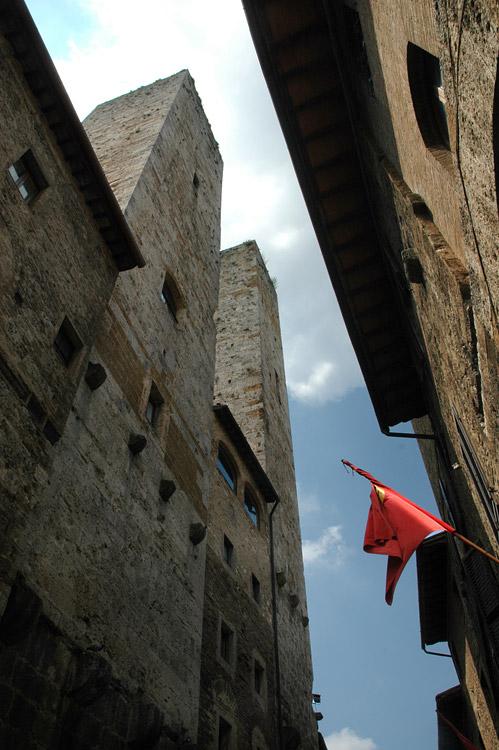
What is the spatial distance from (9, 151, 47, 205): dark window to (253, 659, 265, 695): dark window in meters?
8.59

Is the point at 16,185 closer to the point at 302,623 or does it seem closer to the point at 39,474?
the point at 39,474

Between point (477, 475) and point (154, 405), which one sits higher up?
point (154, 405)

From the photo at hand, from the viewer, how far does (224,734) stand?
9.02m

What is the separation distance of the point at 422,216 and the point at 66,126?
14.6 ft

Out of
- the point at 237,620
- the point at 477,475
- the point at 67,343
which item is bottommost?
the point at 477,475

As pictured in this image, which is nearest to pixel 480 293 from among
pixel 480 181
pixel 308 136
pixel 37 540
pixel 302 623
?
pixel 480 181

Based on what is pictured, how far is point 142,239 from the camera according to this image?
1130 centimetres

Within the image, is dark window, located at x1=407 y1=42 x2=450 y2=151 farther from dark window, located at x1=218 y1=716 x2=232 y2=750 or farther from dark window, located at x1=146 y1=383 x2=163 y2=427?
dark window, located at x1=218 y1=716 x2=232 y2=750

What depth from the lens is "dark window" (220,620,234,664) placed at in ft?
33.2

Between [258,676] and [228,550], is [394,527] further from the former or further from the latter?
[258,676]

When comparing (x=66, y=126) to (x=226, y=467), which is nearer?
(x=66, y=126)

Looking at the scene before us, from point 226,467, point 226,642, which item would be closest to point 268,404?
A: point 226,467

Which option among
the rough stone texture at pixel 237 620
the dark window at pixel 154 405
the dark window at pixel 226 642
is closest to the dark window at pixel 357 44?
the dark window at pixel 154 405

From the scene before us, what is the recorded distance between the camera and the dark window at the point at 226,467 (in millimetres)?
13168
